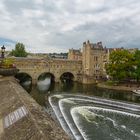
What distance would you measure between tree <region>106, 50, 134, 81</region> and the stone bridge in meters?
18.3

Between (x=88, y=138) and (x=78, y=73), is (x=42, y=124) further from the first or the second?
(x=78, y=73)

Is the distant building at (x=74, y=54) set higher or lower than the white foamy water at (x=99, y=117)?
higher

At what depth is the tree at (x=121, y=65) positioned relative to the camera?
253 feet

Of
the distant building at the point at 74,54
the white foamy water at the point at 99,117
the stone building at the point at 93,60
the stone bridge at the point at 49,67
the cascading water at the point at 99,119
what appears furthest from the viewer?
the distant building at the point at 74,54

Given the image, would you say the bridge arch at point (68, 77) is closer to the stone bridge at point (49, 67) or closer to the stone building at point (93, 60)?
the stone bridge at point (49, 67)

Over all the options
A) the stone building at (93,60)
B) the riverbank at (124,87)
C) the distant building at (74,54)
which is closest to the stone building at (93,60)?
the stone building at (93,60)

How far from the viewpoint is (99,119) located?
32.8 metres

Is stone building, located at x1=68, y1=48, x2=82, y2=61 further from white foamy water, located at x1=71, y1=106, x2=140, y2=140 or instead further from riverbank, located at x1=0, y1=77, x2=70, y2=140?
riverbank, located at x1=0, y1=77, x2=70, y2=140

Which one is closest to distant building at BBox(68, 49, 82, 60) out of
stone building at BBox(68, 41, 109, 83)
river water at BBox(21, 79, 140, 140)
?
stone building at BBox(68, 41, 109, 83)

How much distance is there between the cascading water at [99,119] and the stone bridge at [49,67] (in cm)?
4161

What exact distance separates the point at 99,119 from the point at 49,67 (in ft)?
197

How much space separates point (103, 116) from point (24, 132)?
72.7 ft

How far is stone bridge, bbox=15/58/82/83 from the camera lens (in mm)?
85537

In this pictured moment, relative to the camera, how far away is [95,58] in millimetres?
99438
